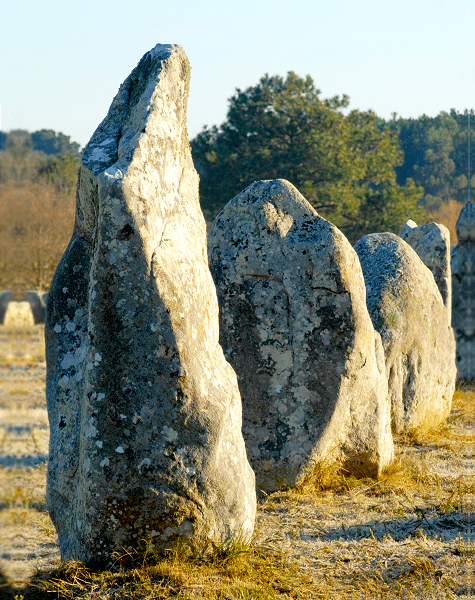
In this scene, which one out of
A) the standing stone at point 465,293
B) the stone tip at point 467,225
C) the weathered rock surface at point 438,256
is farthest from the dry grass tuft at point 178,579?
the stone tip at point 467,225

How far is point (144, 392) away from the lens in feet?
10.5

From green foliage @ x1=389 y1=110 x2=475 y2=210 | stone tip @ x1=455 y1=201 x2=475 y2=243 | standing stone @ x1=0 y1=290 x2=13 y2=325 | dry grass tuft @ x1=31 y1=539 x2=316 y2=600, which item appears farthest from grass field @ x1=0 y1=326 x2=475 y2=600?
green foliage @ x1=389 y1=110 x2=475 y2=210

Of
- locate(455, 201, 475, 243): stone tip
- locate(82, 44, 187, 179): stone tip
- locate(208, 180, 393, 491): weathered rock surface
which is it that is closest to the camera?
locate(82, 44, 187, 179): stone tip

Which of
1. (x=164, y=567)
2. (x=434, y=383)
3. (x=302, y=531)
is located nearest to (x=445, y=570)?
(x=302, y=531)

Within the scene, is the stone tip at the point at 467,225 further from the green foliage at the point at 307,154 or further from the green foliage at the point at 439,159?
the green foliage at the point at 439,159

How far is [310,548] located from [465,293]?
7.61 meters

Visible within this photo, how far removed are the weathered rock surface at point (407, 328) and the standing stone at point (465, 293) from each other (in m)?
2.34

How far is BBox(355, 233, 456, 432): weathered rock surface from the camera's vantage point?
6355 mm

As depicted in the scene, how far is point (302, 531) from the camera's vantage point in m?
4.25

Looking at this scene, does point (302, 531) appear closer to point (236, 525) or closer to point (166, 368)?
point (236, 525)

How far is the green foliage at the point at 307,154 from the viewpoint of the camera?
72.5ft

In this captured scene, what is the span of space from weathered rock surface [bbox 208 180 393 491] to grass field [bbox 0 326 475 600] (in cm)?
29

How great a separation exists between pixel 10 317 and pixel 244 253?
1250 centimetres

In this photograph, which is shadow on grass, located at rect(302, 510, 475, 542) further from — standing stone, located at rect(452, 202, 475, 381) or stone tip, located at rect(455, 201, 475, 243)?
stone tip, located at rect(455, 201, 475, 243)
